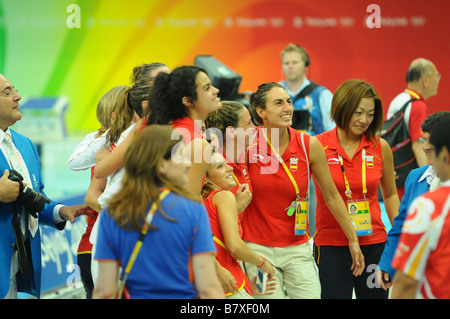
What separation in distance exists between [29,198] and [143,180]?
1.52m

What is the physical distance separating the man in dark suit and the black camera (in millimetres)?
24

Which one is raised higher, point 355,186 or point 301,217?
point 355,186

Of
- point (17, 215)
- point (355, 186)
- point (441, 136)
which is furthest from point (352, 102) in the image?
point (17, 215)

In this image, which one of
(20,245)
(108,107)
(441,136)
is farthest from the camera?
(108,107)

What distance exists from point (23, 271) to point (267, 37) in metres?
6.64

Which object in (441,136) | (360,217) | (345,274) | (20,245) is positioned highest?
(441,136)

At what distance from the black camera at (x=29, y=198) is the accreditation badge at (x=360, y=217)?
1.74m

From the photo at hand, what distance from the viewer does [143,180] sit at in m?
2.29

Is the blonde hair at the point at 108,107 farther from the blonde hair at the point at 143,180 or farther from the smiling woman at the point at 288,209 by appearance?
the blonde hair at the point at 143,180

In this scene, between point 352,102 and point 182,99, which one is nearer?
point 182,99

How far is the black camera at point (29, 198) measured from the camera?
3.54m

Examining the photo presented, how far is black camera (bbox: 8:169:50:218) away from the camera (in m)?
3.54

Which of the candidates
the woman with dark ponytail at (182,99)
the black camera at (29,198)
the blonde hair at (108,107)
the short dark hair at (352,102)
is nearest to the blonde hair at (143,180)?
the woman with dark ponytail at (182,99)

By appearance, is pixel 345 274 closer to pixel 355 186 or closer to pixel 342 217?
pixel 342 217
